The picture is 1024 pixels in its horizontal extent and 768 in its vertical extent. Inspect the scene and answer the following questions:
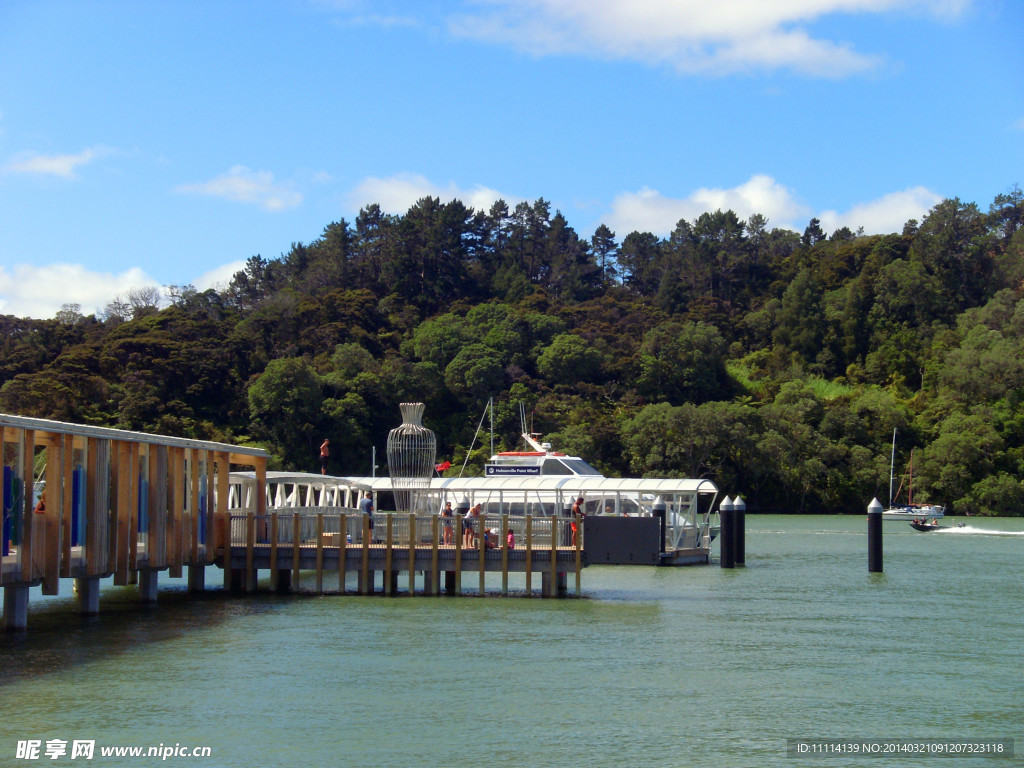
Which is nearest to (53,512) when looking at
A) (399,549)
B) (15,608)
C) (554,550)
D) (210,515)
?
(15,608)

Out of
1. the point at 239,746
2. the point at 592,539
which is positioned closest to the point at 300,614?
the point at 592,539

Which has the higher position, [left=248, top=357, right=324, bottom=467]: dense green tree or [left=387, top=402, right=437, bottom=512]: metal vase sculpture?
[left=248, top=357, right=324, bottom=467]: dense green tree

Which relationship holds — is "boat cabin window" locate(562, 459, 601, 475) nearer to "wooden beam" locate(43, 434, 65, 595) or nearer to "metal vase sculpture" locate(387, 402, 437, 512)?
"metal vase sculpture" locate(387, 402, 437, 512)

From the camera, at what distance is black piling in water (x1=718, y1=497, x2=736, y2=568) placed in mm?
40906

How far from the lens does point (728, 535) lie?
4075cm

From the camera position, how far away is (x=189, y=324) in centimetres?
9738

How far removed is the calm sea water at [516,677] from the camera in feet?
55.4

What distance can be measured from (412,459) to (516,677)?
40.9 feet

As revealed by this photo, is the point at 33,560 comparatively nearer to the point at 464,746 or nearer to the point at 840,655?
the point at 464,746

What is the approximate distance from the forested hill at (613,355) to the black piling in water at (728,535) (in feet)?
147

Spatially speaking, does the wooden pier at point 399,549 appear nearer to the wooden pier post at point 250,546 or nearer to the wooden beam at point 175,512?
the wooden pier post at point 250,546

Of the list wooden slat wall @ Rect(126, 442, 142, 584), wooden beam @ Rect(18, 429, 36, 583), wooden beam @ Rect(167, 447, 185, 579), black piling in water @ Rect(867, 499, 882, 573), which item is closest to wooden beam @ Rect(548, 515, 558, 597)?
wooden beam @ Rect(167, 447, 185, 579)

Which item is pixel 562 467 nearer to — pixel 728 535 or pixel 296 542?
pixel 728 535

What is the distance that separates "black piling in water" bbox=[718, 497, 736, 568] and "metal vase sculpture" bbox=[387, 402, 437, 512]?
12.0m
